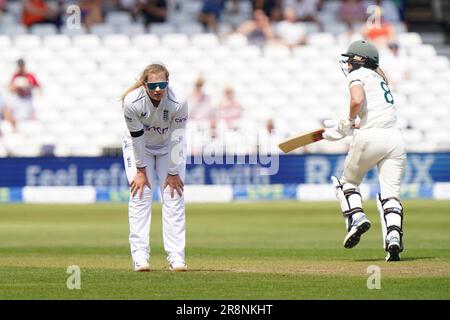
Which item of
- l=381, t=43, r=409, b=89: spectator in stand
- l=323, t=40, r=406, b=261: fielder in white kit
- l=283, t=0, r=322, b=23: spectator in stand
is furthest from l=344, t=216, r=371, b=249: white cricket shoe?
l=283, t=0, r=322, b=23: spectator in stand

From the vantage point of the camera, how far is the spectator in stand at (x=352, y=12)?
22.9 meters

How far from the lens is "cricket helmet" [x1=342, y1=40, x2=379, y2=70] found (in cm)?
970

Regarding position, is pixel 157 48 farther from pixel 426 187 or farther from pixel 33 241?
pixel 33 241

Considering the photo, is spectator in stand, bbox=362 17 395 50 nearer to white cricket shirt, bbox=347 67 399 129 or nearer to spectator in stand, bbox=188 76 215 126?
spectator in stand, bbox=188 76 215 126

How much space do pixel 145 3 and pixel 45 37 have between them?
82.6 inches

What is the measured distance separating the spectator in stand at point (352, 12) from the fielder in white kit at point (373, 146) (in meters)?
13.4

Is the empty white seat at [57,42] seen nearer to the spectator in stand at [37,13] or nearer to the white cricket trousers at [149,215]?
the spectator in stand at [37,13]

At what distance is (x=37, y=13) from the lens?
22.2 m

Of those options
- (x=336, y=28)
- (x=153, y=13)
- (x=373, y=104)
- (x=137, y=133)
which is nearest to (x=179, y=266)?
(x=137, y=133)

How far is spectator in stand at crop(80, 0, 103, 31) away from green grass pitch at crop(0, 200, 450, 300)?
5.56 meters

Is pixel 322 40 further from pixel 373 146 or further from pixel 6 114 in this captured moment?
pixel 373 146

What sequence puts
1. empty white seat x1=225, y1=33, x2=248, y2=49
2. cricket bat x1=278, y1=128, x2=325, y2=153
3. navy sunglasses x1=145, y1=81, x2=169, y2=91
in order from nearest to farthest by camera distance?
navy sunglasses x1=145, y1=81, x2=169, y2=91, cricket bat x1=278, y1=128, x2=325, y2=153, empty white seat x1=225, y1=33, x2=248, y2=49

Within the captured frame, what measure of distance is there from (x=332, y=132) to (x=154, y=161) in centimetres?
167

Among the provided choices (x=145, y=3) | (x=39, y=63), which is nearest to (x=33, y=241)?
(x=39, y=63)
